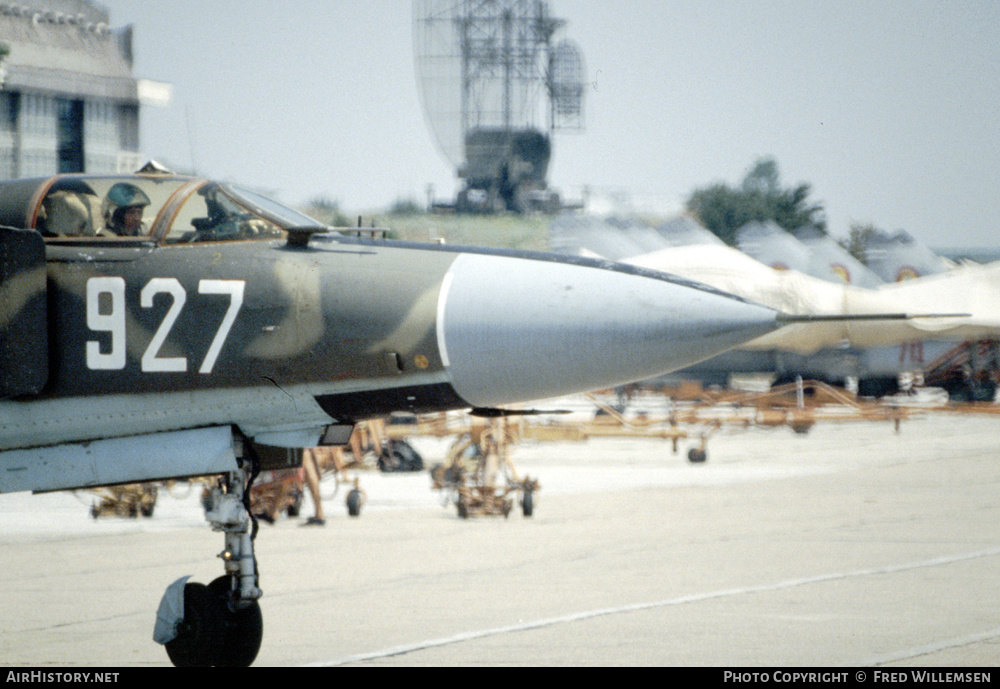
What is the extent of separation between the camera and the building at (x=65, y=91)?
11.3 metres

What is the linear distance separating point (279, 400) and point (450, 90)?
61.4ft

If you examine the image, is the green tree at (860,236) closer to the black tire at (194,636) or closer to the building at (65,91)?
the building at (65,91)

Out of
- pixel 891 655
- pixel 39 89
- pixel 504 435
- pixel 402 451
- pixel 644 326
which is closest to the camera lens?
pixel 644 326

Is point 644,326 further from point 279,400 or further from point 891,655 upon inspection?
point 891,655

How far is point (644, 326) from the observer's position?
15.5 ft

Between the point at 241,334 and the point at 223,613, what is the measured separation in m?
1.39

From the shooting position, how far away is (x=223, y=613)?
5590 millimetres

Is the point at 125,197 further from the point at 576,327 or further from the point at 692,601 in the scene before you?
the point at 692,601

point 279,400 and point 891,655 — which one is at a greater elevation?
point 279,400

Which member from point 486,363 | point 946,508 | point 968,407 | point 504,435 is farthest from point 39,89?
point 968,407

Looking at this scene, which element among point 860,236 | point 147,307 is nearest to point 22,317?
point 147,307

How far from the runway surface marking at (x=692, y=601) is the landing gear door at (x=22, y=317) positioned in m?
2.17

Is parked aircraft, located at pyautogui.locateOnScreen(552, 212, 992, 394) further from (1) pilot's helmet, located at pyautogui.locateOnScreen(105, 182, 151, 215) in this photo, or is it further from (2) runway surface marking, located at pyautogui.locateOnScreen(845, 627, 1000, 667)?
(1) pilot's helmet, located at pyautogui.locateOnScreen(105, 182, 151, 215)

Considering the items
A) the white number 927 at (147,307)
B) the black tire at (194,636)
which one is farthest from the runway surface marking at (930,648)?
the white number 927 at (147,307)
